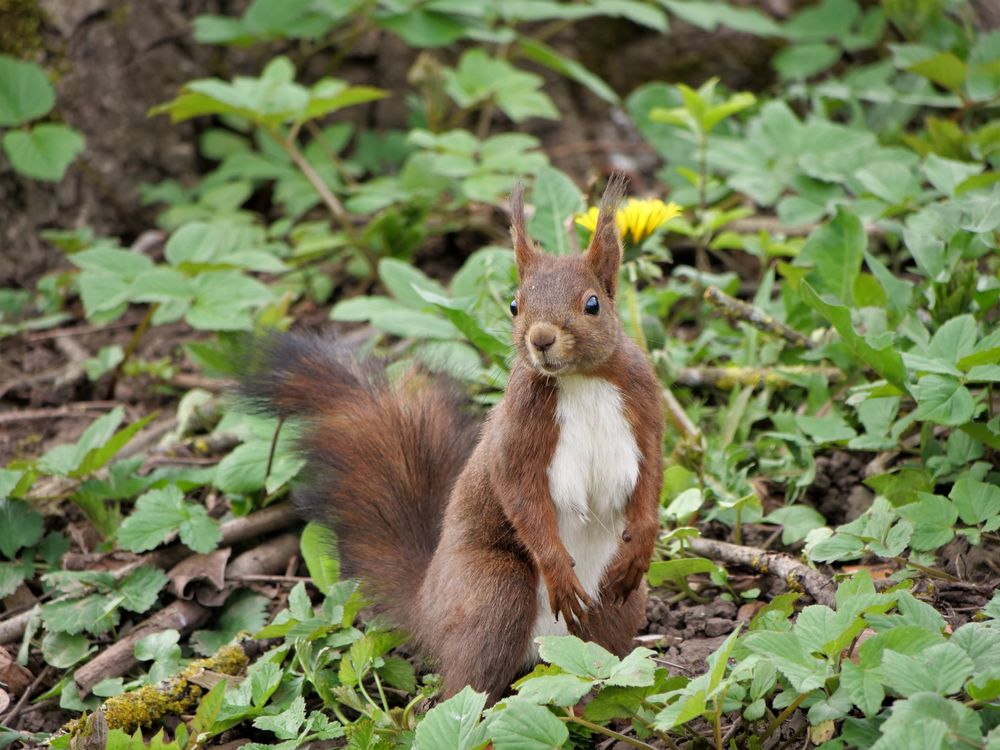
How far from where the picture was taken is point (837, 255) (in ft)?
10.0

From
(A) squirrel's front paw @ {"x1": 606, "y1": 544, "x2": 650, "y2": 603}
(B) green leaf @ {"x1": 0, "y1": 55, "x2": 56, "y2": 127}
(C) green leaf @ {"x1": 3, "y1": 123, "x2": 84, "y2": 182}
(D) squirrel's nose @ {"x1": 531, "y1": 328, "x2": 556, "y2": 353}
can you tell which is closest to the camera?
(D) squirrel's nose @ {"x1": 531, "y1": 328, "x2": 556, "y2": 353}

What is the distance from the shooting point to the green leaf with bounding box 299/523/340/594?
2.55 m

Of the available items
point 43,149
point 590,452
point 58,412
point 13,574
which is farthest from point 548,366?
point 43,149

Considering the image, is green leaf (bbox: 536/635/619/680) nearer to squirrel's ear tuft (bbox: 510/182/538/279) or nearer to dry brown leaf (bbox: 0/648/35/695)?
squirrel's ear tuft (bbox: 510/182/538/279)

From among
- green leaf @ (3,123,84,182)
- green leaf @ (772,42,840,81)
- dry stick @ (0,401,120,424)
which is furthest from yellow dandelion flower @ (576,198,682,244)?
green leaf @ (772,42,840,81)

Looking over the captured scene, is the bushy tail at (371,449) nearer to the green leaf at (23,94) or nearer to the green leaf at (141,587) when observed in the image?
the green leaf at (141,587)

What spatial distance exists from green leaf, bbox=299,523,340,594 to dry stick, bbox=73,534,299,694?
0.43 ft

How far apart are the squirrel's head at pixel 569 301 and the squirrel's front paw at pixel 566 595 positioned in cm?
37

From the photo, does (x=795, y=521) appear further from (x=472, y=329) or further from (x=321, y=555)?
(x=321, y=555)

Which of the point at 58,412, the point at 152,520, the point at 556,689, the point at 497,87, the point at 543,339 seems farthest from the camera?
the point at 497,87

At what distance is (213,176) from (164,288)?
1.26 metres

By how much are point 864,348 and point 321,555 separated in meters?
1.26

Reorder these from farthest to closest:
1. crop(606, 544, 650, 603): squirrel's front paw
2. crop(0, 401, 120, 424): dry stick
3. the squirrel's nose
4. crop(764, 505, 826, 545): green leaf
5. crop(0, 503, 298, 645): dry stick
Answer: crop(0, 401, 120, 424): dry stick < crop(0, 503, 298, 645): dry stick < crop(764, 505, 826, 545): green leaf < crop(606, 544, 650, 603): squirrel's front paw < the squirrel's nose

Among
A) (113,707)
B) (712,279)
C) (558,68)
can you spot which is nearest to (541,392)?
(113,707)
